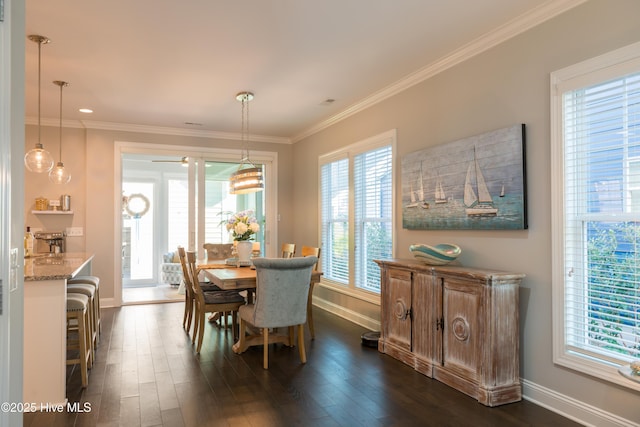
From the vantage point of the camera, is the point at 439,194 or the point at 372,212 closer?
the point at 439,194

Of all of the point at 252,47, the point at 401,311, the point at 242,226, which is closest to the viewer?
the point at 252,47

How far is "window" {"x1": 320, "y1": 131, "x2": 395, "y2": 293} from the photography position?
187 inches

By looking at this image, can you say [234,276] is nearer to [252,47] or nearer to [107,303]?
[252,47]

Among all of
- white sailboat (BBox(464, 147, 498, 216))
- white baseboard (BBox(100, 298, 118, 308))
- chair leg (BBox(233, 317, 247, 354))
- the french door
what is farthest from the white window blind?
white sailboat (BBox(464, 147, 498, 216))

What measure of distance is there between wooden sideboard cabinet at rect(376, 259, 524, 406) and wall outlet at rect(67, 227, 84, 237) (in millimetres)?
4795

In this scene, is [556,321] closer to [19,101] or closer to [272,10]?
[272,10]

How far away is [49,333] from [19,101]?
190 cm

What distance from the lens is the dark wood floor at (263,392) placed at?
2.65 m

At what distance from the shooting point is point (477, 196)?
132 inches

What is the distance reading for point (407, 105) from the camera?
14.3ft

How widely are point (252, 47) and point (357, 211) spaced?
8.11ft

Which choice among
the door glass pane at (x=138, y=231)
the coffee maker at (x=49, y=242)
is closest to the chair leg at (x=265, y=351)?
the coffee maker at (x=49, y=242)

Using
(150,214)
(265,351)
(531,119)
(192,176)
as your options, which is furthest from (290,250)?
(150,214)

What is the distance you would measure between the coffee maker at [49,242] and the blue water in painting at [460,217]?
4.74m
